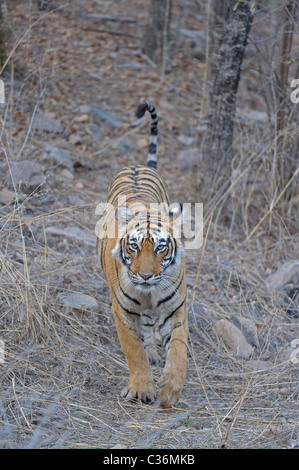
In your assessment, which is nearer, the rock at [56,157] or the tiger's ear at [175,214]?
the tiger's ear at [175,214]

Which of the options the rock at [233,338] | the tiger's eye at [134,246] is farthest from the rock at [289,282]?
the tiger's eye at [134,246]

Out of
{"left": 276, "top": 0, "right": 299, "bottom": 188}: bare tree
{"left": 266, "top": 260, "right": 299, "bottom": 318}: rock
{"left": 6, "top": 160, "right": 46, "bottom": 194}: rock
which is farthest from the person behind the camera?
{"left": 276, "top": 0, "right": 299, "bottom": 188}: bare tree

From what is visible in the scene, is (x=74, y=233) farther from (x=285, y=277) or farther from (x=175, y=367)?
(x=175, y=367)

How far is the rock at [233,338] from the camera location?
4.31 metres

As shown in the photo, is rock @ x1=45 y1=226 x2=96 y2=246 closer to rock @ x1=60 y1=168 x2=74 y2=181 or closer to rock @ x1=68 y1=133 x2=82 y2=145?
rock @ x1=60 y1=168 x2=74 y2=181

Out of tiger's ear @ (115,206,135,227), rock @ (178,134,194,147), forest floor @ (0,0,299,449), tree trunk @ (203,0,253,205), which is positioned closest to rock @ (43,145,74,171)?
forest floor @ (0,0,299,449)

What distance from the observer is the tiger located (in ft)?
11.1

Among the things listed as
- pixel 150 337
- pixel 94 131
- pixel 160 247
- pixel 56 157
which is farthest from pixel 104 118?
pixel 160 247

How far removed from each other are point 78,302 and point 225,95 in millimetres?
3184

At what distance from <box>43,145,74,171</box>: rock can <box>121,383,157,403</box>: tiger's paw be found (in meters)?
3.83

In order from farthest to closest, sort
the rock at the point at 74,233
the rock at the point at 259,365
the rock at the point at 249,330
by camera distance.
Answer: the rock at the point at 74,233, the rock at the point at 249,330, the rock at the point at 259,365

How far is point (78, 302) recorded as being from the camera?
4.40 meters

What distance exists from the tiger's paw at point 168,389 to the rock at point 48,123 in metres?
4.93

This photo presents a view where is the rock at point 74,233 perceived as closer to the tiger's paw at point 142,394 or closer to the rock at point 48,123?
the tiger's paw at point 142,394
